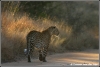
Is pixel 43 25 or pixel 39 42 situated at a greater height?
pixel 43 25

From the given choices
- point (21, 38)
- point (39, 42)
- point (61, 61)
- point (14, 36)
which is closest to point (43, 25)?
point (21, 38)

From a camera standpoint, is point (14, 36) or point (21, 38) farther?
point (21, 38)

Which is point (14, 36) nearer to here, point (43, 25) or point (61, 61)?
point (61, 61)

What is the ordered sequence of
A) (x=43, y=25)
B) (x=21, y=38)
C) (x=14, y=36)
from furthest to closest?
(x=43, y=25)
(x=21, y=38)
(x=14, y=36)

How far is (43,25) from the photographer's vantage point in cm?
2094

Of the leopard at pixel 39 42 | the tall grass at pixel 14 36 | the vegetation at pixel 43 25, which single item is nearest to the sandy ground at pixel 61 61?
the leopard at pixel 39 42

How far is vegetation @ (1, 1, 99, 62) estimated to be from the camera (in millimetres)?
16087

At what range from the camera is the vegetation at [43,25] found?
1609 centimetres

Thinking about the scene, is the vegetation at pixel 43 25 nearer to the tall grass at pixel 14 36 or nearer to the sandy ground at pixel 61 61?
the tall grass at pixel 14 36

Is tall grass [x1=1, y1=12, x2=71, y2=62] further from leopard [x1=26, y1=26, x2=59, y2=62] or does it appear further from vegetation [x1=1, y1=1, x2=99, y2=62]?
leopard [x1=26, y1=26, x2=59, y2=62]

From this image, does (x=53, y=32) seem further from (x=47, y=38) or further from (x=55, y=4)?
(x=55, y=4)

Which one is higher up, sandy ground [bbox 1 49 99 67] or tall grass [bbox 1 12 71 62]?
tall grass [bbox 1 12 71 62]

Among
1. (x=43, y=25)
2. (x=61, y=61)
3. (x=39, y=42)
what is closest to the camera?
Answer: (x=39, y=42)

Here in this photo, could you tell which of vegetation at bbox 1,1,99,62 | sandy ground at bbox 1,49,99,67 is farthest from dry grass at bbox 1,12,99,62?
sandy ground at bbox 1,49,99,67
